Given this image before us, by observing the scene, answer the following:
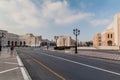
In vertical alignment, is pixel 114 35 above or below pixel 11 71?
above

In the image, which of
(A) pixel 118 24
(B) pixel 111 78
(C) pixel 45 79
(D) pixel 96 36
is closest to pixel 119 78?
(B) pixel 111 78

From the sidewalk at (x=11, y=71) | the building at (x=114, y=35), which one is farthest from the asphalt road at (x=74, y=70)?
the building at (x=114, y=35)

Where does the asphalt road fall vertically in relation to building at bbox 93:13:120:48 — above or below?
below

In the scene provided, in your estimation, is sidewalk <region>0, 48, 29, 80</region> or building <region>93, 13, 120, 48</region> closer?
sidewalk <region>0, 48, 29, 80</region>

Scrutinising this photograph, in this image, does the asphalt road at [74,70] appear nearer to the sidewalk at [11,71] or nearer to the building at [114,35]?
the sidewalk at [11,71]

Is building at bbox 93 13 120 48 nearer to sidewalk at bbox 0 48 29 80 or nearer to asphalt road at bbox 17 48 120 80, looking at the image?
asphalt road at bbox 17 48 120 80

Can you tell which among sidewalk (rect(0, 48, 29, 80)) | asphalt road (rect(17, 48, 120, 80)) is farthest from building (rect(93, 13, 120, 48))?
sidewalk (rect(0, 48, 29, 80))

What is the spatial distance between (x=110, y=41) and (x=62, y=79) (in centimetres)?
12925

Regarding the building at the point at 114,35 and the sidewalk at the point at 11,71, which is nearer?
the sidewalk at the point at 11,71

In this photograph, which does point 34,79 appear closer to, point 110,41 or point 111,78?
point 111,78

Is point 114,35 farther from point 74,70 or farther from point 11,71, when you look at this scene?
point 11,71

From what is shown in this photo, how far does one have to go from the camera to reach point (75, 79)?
1389 cm

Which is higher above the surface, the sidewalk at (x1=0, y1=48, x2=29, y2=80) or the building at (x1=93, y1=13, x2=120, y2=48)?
the building at (x1=93, y1=13, x2=120, y2=48)

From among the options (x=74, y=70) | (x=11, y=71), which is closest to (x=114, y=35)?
(x=74, y=70)
